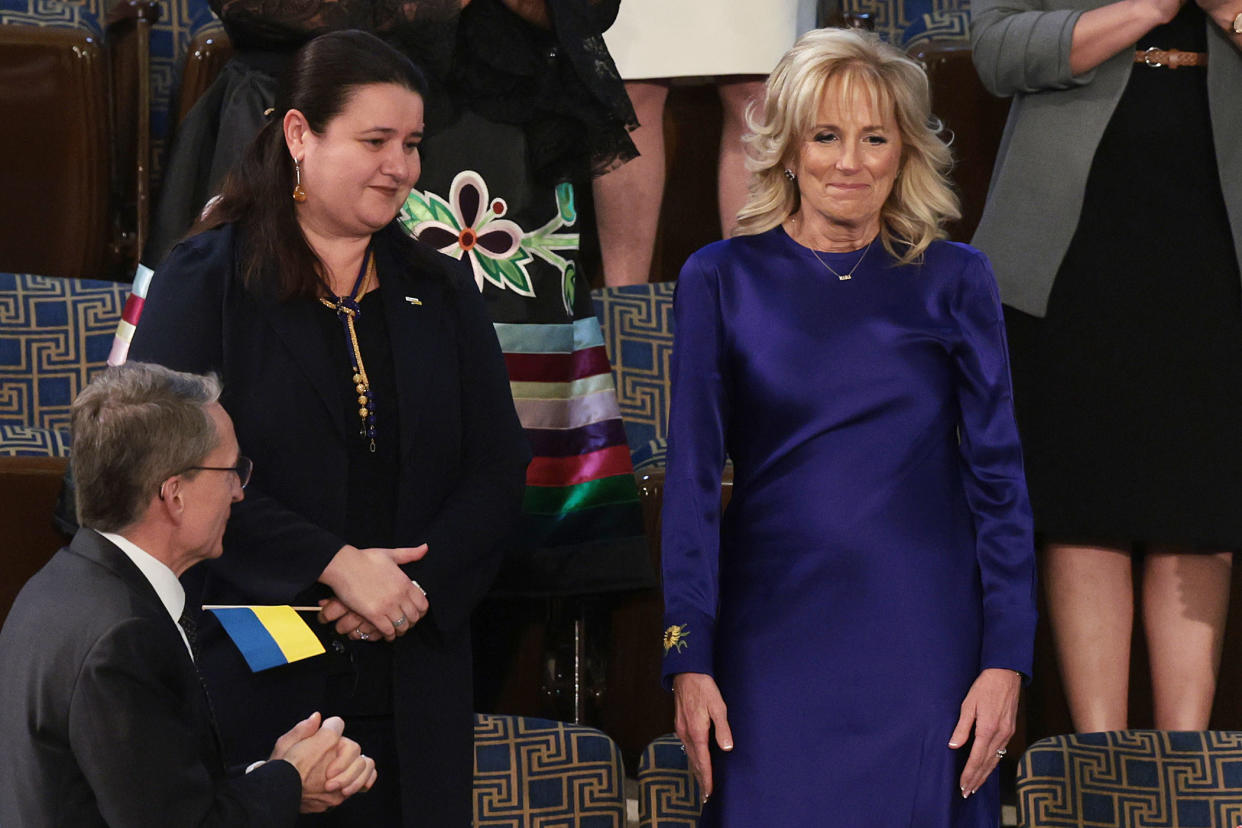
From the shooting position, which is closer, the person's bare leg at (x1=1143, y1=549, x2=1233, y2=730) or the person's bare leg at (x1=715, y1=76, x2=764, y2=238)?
the person's bare leg at (x1=1143, y1=549, x2=1233, y2=730)

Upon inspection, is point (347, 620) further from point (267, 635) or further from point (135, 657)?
point (135, 657)

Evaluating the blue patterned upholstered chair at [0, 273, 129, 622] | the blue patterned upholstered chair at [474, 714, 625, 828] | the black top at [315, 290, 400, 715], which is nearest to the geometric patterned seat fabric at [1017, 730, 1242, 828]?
the blue patterned upholstered chair at [474, 714, 625, 828]

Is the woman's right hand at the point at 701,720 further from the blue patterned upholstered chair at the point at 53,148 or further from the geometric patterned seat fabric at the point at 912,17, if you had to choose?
the geometric patterned seat fabric at the point at 912,17

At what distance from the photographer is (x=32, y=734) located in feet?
5.54

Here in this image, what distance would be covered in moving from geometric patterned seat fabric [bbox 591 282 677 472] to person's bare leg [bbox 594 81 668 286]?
134 mm

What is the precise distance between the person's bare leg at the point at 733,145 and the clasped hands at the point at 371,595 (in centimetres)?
162

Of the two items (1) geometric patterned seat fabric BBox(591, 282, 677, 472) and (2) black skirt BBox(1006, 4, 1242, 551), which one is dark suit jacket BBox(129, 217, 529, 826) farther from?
(1) geometric patterned seat fabric BBox(591, 282, 677, 472)

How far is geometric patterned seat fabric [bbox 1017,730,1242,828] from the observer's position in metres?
2.66

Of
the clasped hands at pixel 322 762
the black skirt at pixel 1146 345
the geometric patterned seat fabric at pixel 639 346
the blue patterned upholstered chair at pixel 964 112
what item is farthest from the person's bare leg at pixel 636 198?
the clasped hands at pixel 322 762

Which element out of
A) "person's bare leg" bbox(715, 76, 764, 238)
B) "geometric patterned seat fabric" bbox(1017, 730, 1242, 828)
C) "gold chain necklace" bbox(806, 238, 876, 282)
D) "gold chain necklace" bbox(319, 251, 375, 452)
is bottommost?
"geometric patterned seat fabric" bbox(1017, 730, 1242, 828)

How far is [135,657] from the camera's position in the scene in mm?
1705

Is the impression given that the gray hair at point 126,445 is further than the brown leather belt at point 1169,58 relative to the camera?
No

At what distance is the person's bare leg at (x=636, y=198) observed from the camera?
367 centimetres

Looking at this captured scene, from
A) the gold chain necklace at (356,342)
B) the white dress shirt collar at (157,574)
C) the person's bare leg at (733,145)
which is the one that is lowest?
the white dress shirt collar at (157,574)
